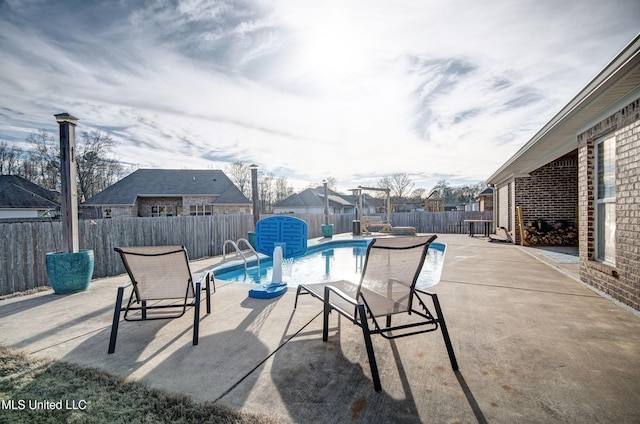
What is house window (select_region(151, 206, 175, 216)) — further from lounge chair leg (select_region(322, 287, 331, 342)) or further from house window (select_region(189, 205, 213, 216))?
lounge chair leg (select_region(322, 287, 331, 342))

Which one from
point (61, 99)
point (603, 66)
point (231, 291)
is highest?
point (61, 99)

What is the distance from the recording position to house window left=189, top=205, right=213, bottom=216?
23.0 meters

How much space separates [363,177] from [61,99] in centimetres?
4236

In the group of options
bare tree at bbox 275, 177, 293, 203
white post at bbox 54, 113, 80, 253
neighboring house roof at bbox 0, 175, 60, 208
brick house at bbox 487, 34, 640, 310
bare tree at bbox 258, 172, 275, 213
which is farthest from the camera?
bare tree at bbox 275, 177, 293, 203

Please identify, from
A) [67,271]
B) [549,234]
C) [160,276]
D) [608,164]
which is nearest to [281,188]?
[549,234]

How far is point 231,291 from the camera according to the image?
453cm

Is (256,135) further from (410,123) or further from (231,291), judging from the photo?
(231,291)

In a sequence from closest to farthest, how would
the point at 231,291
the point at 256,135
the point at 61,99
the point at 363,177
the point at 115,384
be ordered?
the point at 115,384 < the point at 231,291 < the point at 61,99 < the point at 256,135 < the point at 363,177

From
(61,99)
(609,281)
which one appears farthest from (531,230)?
(61,99)

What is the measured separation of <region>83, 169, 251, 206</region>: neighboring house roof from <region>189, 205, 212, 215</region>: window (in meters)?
0.85

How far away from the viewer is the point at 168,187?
23.0 m

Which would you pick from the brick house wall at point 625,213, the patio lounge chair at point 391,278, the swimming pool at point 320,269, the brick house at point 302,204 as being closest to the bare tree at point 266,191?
the brick house at point 302,204

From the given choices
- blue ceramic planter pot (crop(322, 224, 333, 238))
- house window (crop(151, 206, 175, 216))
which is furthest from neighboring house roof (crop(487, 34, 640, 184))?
house window (crop(151, 206, 175, 216))

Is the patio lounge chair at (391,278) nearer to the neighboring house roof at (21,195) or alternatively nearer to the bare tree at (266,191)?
the neighboring house roof at (21,195)
